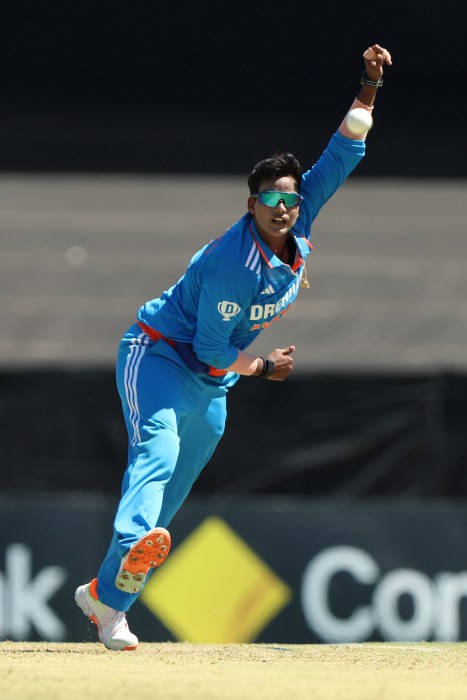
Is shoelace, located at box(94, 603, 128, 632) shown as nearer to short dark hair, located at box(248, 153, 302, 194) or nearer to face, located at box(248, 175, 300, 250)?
face, located at box(248, 175, 300, 250)

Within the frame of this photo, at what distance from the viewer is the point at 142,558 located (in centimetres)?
475

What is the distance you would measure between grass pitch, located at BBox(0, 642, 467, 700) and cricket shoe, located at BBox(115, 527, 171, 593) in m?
0.28

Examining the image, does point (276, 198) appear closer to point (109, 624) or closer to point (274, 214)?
point (274, 214)

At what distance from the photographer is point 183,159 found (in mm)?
9898

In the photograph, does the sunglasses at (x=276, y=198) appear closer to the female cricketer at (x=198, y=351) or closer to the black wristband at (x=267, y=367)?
the female cricketer at (x=198, y=351)

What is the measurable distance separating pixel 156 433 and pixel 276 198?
985 mm

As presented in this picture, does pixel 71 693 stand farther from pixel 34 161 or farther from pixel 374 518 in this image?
pixel 34 161

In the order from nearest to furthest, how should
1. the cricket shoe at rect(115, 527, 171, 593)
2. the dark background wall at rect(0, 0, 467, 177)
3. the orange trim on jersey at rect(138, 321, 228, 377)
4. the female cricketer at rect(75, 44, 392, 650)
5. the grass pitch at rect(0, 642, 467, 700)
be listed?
the grass pitch at rect(0, 642, 467, 700) < the cricket shoe at rect(115, 527, 171, 593) < the female cricketer at rect(75, 44, 392, 650) < the orange trim on jersey at rect(138, 321, 228, 377) < the dark background wall at rect(0, 0, 467, 177)

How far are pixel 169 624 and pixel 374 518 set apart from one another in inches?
46.7

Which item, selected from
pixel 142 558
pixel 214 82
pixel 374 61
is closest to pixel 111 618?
pixel 142 558

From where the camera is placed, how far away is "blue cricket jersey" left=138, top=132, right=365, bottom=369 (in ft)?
16.1

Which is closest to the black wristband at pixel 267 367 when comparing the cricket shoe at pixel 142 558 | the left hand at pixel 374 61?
the cricket shoe at pixel 142 558

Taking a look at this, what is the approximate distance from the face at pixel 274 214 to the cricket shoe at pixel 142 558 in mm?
1158

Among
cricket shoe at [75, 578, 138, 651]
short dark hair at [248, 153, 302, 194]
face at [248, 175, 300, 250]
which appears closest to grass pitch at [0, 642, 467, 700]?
cricket shoe at [75, 578, 138, 651]
